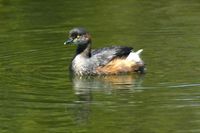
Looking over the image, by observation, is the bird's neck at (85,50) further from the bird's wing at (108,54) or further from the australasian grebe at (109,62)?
the bird's wing at (108,54)

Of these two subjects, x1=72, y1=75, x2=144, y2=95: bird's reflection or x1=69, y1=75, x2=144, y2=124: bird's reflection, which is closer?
x1=69, y1=75, x2=144, y2=124: bird's reflection

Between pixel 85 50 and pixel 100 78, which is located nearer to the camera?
pixel 100 78

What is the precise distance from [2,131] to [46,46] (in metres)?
6.45

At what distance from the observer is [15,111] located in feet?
43.0

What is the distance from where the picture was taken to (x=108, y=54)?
1588 cm

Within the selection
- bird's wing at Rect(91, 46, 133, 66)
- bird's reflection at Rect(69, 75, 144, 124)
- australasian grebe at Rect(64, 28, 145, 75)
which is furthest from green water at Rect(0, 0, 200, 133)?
bird's wing at Rect(91, 46, 133, 66)

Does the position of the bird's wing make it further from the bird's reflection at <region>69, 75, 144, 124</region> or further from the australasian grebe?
the bird's reflection at <region>69, 75, 144, 124</region>

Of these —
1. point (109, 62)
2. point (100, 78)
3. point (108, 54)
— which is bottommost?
point (100, 78)

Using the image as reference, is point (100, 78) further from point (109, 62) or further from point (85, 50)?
point (85, 50)

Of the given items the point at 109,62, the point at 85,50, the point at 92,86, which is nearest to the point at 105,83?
the point at 92,86

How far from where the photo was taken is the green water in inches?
486

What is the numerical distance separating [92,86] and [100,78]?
2.80ft

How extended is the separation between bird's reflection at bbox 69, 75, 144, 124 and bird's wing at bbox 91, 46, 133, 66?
32cm

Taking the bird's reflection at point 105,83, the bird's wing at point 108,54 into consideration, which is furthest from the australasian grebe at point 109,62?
the bird's reflection at point 105,83
